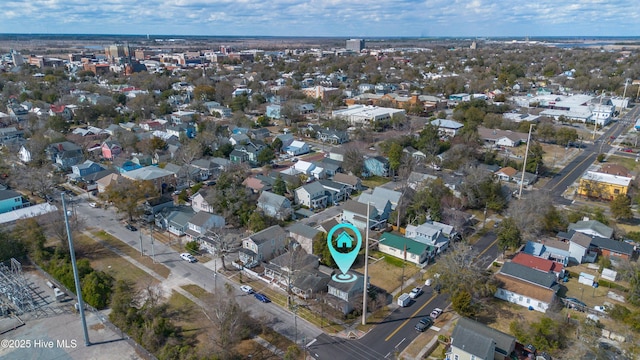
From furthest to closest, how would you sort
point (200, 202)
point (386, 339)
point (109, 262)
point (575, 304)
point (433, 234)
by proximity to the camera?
point (200, 202)
point (433, 234)
point (109, 262)
point (575, 304)
point (386, 339)

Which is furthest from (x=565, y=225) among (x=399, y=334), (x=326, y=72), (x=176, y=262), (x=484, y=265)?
(x=326, y=72)

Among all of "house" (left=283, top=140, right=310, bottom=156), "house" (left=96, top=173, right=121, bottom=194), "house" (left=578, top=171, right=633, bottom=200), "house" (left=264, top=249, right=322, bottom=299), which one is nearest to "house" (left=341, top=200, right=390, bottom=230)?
"house" (left=264, top=249, right=322, bottom=299)

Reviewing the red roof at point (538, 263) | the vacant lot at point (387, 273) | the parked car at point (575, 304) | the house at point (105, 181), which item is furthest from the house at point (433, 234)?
the house at point (105, 181)

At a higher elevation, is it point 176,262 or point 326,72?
point 326,72

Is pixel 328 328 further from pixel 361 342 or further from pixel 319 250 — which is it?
pixel 319 250

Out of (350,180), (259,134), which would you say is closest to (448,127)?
(350,180)

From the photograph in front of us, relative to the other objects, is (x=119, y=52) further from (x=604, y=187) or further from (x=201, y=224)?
(x=604, y=187)
